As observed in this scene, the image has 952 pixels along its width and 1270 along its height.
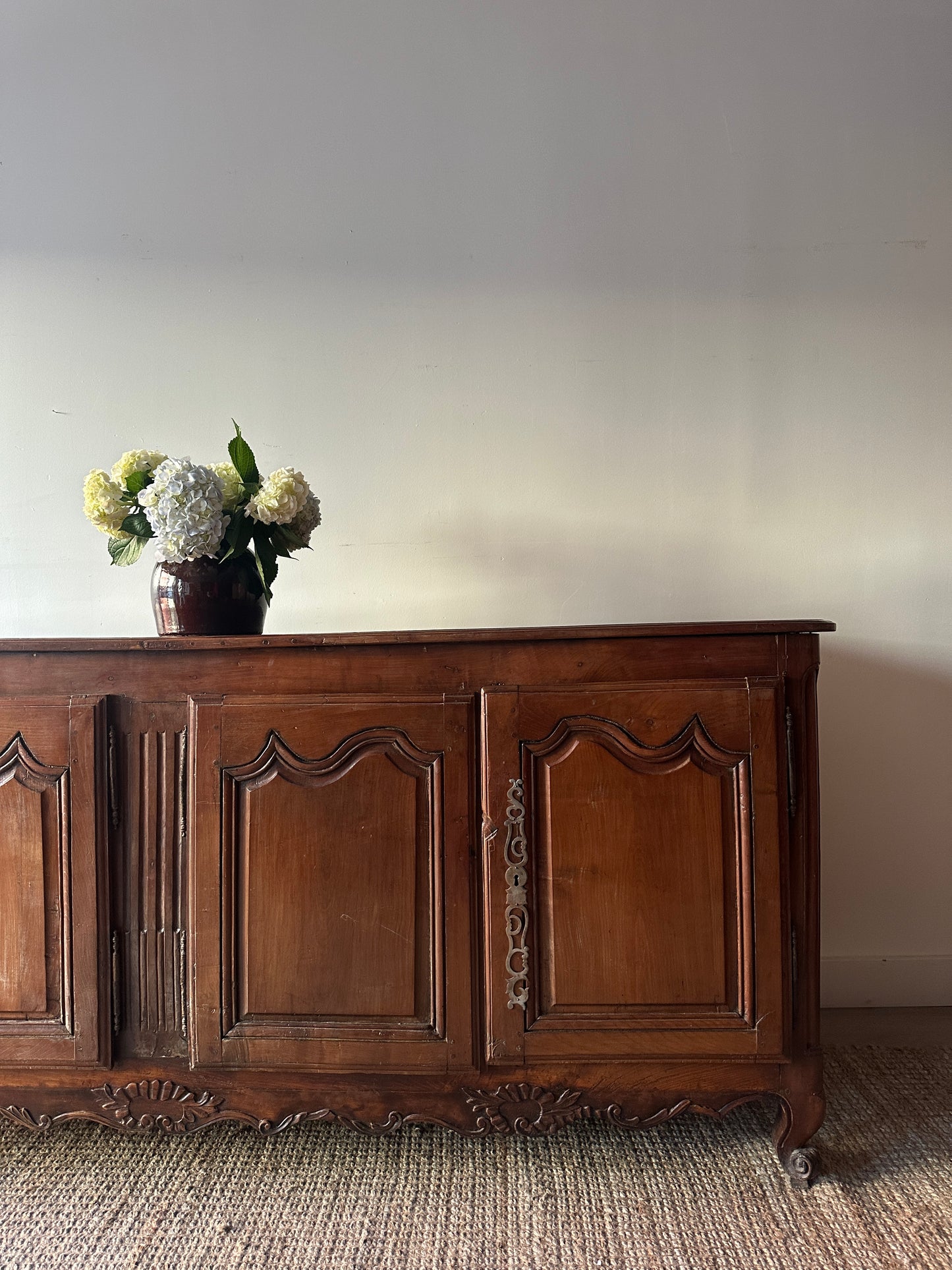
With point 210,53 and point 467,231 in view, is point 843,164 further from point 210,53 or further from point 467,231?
point 210,53

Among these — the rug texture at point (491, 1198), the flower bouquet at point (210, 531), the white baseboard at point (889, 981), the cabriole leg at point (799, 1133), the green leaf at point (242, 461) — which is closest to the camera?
the rug texture at point (491, 1198)

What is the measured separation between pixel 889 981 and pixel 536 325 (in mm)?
1590

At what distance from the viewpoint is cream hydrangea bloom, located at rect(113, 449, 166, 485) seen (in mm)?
1350

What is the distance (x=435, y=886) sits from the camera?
1.19 meters

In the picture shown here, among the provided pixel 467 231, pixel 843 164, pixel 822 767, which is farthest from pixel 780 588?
pixel 467 231

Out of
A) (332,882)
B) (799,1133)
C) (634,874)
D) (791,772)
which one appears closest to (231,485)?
(332,882)

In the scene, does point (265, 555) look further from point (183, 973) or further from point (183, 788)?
point (183, 973)

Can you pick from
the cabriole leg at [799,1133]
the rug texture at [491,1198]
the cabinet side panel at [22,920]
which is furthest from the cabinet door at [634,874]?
the cabinet side panel at [22,920]

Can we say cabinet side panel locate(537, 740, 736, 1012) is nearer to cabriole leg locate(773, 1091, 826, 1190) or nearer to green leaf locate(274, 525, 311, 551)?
cabriole leg locate(773, 1091, 826, 1190)

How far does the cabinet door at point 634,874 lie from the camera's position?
1173 millimetres

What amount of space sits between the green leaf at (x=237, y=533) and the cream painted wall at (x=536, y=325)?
1.26 ft

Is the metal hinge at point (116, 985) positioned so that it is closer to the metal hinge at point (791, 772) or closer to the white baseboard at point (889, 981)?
the metal hinge at point (791, 772)

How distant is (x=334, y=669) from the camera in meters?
1.20

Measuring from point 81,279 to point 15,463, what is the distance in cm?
42
